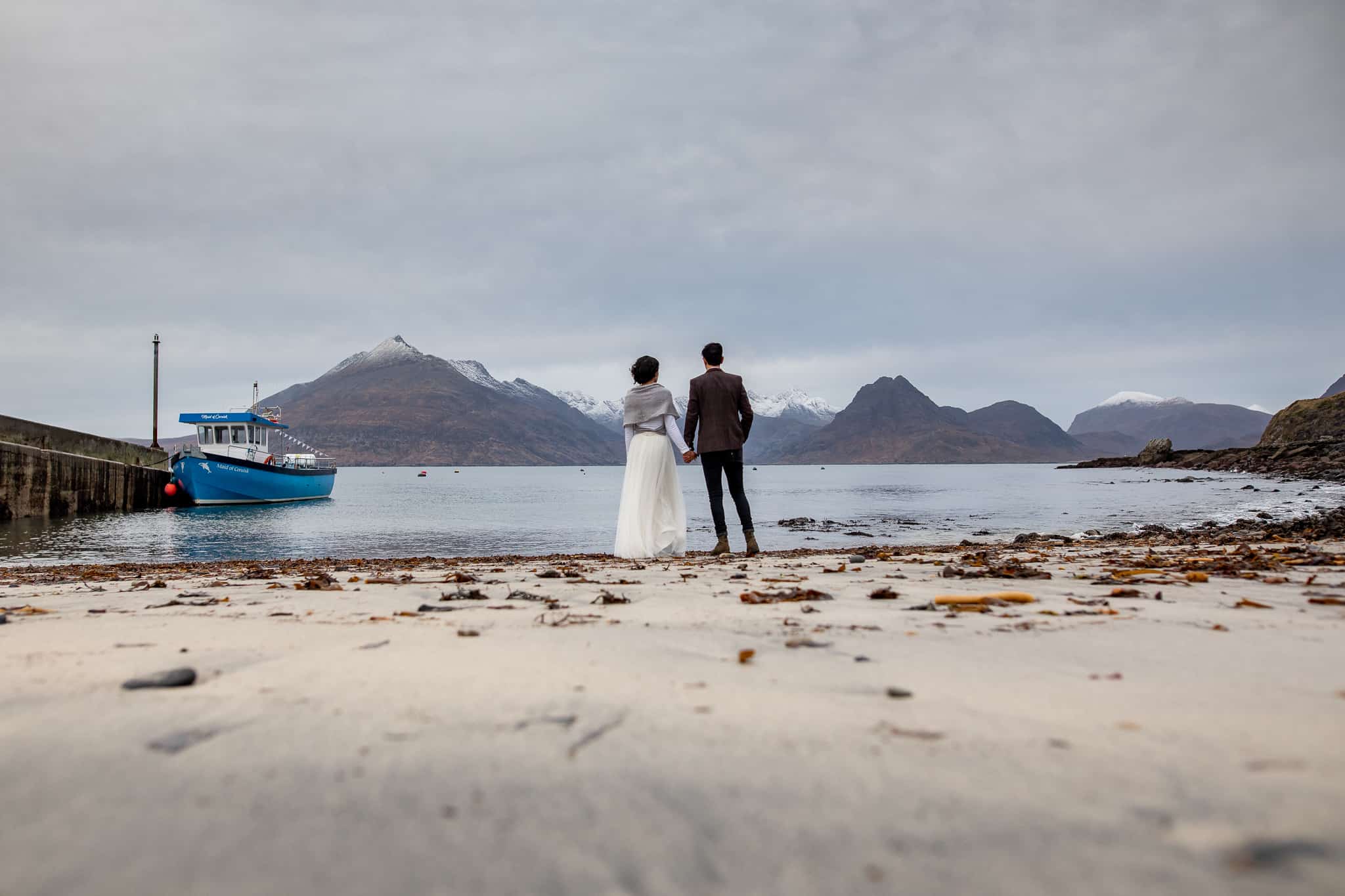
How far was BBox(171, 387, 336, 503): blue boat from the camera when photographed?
34.2 m

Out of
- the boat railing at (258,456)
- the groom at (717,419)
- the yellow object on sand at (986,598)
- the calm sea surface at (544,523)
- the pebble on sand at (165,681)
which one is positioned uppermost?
the boat railing at (258,456)

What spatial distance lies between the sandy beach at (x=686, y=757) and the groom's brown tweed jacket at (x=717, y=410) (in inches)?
200

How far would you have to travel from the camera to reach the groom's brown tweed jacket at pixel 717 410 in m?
8.09

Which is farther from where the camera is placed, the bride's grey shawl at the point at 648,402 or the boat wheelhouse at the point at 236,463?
the boat wheelhouse at the point at 236,463

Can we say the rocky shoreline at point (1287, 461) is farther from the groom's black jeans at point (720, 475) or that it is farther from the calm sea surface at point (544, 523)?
the groom's black jeans at point (720, 475)

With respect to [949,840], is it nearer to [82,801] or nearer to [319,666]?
[82,801]

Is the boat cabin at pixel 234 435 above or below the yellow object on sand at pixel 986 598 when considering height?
above

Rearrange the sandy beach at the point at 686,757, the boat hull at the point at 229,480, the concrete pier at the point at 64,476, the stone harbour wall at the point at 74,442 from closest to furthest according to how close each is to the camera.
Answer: the sandy beach at the point at 686,757 < the concrete pier at the point at 64,476 < the stone harbour wall at the point at 74,442 < the boat hull at the point at 229,480

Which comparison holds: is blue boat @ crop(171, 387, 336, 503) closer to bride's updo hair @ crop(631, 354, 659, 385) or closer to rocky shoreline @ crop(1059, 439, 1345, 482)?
bride's updo hair @ crop(631, 354, 659, 385)

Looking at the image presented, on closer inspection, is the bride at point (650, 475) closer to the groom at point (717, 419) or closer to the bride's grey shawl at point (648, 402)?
the bride's grey shawl at point (648, 402)

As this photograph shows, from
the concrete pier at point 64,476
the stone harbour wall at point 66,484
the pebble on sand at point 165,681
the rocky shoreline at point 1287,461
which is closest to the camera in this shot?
the pebble on sand at point 165,681

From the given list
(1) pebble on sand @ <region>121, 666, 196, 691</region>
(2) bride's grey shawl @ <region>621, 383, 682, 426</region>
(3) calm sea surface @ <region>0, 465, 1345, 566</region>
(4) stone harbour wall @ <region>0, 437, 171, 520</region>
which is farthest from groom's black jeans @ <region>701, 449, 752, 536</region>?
(4) stone harbour wall @ <region>0, 437, 171, 520</region>

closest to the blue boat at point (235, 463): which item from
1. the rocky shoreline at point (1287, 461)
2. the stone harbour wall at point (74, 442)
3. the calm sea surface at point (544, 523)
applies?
the calm sea surface at point (544, 523)

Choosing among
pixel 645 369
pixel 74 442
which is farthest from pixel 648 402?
pixel 74 442
